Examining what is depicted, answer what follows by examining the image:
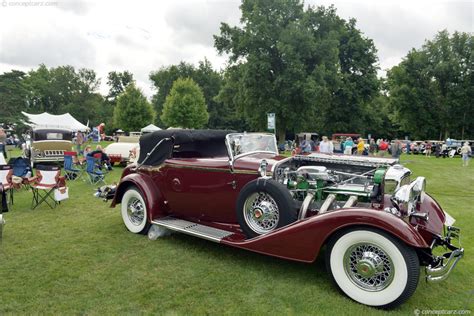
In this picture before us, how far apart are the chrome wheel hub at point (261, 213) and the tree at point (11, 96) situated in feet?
38.7

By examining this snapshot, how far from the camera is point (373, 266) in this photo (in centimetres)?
343

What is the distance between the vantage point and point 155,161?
5.69 m

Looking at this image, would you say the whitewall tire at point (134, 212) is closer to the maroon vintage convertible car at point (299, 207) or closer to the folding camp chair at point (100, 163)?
the maroon vintage convertible car at point (299, 207)

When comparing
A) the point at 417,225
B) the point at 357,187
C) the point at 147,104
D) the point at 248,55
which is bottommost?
the point at 417,225

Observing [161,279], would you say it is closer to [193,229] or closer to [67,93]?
[193,229]

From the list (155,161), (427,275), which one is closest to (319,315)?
(427,275)

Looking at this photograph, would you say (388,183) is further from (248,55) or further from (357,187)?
(248,55)

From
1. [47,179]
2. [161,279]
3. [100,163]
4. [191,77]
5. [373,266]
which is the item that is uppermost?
[191,77]

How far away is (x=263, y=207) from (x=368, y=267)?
4.61ft

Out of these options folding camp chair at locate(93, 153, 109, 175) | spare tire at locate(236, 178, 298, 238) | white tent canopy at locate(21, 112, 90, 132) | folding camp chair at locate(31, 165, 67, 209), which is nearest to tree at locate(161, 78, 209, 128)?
white tent canopy at locate(21, 112, 90, 132)

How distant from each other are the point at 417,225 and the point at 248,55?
27.5m

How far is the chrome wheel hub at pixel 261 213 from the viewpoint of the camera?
14.1ft

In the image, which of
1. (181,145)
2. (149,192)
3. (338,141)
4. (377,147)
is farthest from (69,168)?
(377,147)

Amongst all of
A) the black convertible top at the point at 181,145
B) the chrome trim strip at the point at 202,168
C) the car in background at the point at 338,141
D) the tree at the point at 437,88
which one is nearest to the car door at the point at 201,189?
the chrome trim strip at the point at 202,168
